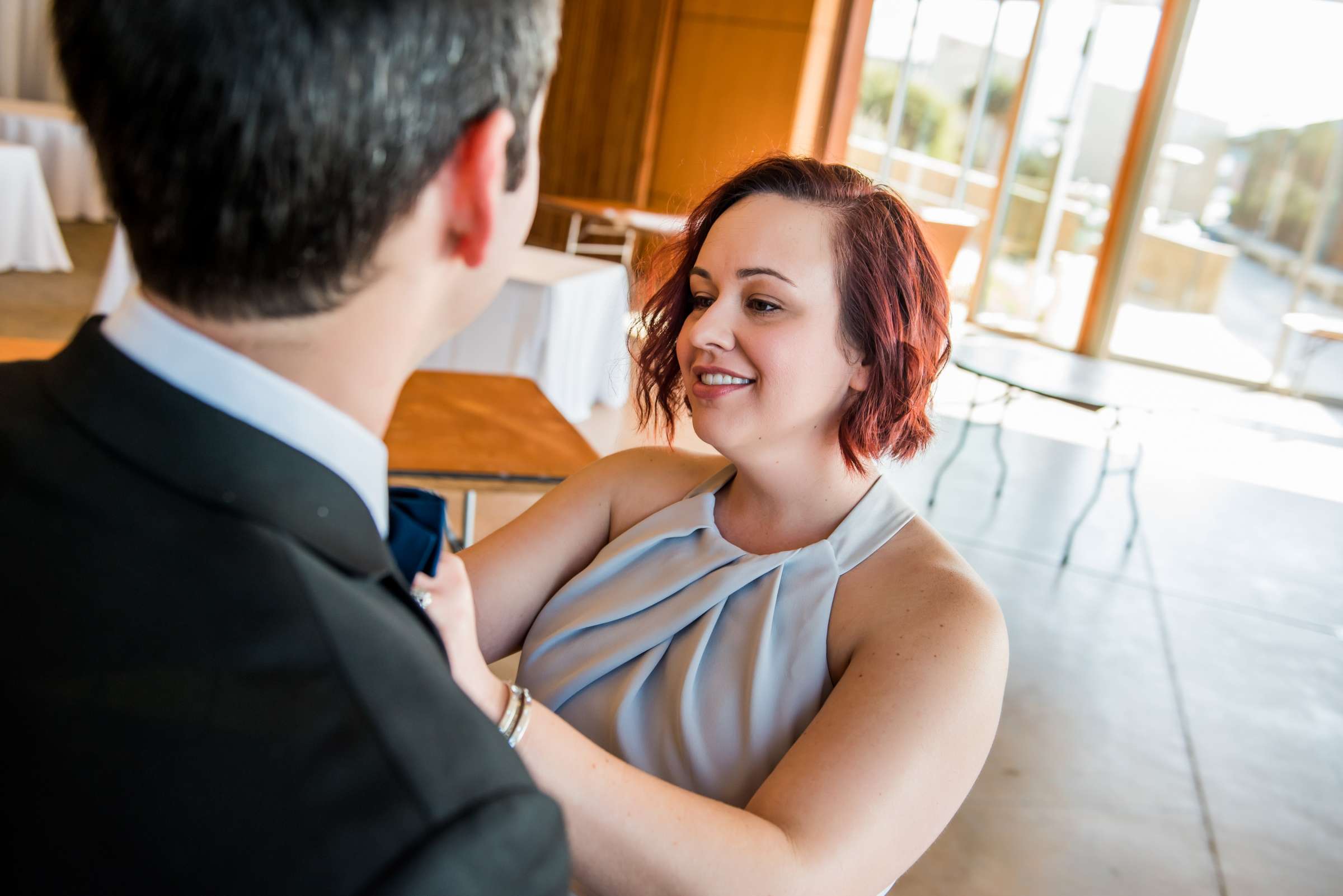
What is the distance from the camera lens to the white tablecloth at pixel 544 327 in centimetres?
477

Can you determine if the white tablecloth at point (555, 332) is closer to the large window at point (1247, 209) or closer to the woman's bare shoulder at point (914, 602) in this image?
the woman's bare shoulder at point (914, 602)

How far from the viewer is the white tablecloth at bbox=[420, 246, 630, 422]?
15.8ft

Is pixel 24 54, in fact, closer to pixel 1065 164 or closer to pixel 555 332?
pixel 555 332

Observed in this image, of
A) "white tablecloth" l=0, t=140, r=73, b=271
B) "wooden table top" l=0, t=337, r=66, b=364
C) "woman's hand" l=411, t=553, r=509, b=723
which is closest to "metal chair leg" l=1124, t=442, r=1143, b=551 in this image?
"wooden table top" l=0, t=337, r=66, b=364

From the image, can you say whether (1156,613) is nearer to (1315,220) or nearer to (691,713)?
(691,713)

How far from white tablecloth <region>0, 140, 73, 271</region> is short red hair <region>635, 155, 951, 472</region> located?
659 cm

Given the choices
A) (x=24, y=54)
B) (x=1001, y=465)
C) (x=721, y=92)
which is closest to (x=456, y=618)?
(x=1001, y=465)

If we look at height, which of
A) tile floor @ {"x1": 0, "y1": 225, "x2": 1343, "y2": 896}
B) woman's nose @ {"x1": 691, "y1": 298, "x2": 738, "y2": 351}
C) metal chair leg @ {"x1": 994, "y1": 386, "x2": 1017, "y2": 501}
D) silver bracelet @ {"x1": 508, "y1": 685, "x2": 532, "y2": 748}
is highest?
woman's nose @ {"x1": 691, "y1": 298, "x2": 738, "y2": 351}

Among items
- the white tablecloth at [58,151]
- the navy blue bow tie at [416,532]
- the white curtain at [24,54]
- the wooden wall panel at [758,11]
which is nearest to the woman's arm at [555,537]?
the navy blue bow tie at [416,532]

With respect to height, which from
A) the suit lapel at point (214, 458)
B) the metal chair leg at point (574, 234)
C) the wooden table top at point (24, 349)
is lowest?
the metal chair leg at point (574, 234)

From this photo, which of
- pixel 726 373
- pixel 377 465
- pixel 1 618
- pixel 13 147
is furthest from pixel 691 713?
pixel 13 147

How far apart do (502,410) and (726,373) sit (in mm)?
1116

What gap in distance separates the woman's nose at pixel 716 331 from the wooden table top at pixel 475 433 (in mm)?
657

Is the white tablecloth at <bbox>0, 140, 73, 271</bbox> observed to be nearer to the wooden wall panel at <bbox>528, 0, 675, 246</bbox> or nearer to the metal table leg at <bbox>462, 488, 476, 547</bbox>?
the wooden wall panel at <bbox>528, 0, 675, 246</bbox>
